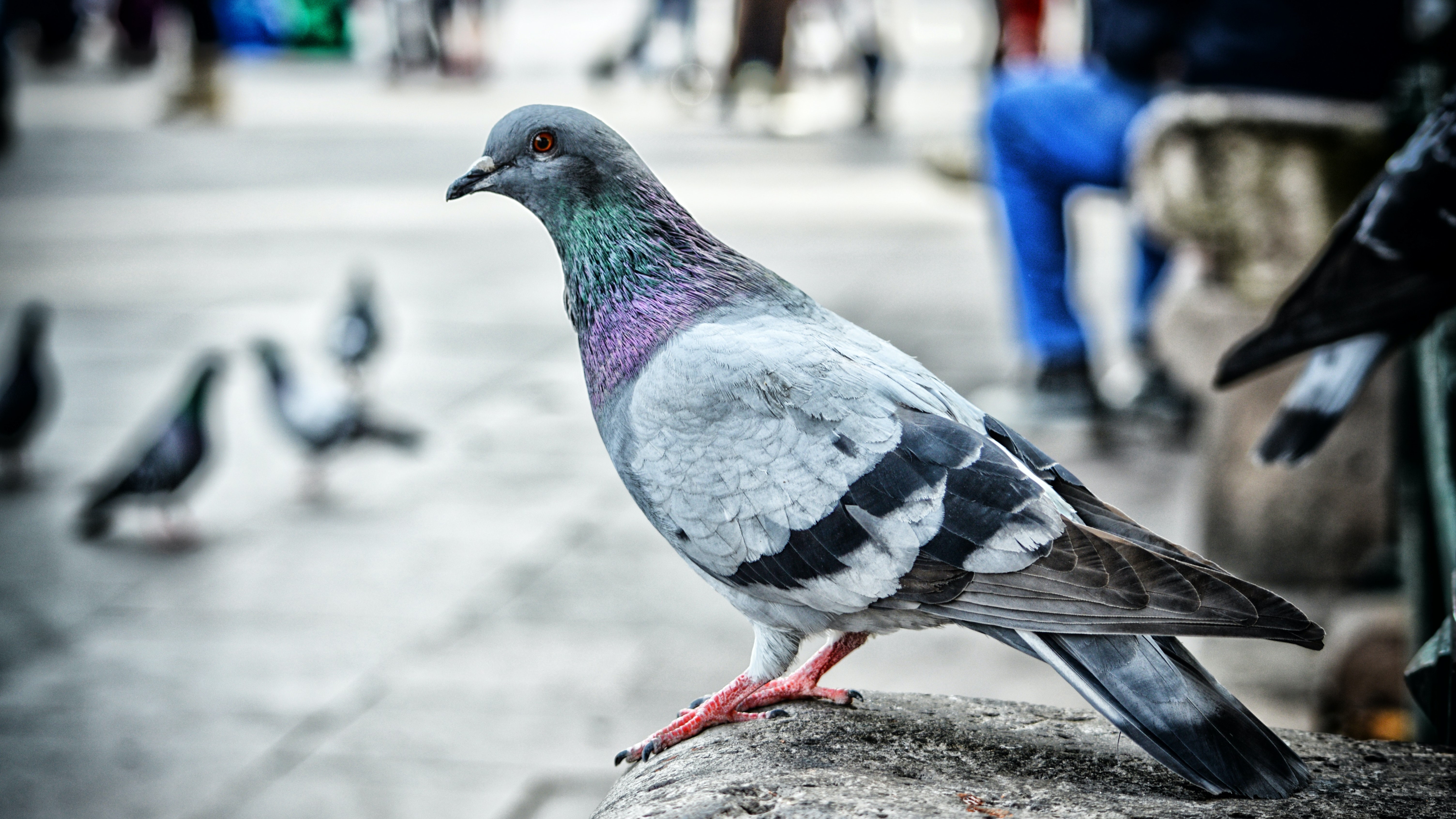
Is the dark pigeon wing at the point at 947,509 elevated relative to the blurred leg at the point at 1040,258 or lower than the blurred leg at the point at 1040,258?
elevated

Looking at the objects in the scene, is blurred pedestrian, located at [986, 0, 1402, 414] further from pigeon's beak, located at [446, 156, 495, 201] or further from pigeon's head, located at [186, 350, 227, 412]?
pigeon's beak, located at [446, 156, 495, 201]

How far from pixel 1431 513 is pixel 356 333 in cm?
494

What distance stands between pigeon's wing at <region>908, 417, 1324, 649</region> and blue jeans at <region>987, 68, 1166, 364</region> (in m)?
3.82

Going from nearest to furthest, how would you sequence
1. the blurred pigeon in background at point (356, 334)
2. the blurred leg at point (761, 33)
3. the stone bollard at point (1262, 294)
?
1. the stone bollard at point (1262, 294)
2. the blurred pigeon in background at point (356, 334)
3. the blurred leg at point (761, 33)

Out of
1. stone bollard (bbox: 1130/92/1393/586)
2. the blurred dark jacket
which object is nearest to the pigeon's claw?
stone bollard (bbox: 1130/92/1393/586)

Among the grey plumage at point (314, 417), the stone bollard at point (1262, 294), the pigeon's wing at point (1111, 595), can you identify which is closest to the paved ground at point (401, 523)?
the grey plumage at point (314, 417)

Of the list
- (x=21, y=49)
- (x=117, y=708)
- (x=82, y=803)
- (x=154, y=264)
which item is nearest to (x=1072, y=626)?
(x=82, y=803)

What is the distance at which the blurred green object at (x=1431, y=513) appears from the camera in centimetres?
204

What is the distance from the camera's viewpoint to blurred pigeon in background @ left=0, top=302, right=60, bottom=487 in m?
6.32

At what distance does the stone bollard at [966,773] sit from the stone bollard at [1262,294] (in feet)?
8.66

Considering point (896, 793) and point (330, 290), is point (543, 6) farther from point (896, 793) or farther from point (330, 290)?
point (896, 793)

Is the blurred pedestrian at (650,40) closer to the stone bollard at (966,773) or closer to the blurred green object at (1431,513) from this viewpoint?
the blurred green object at (1431,513)

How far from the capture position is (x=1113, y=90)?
542cm

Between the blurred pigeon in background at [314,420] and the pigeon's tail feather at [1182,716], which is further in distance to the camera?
the blurred pigeon in background at [314,420]
